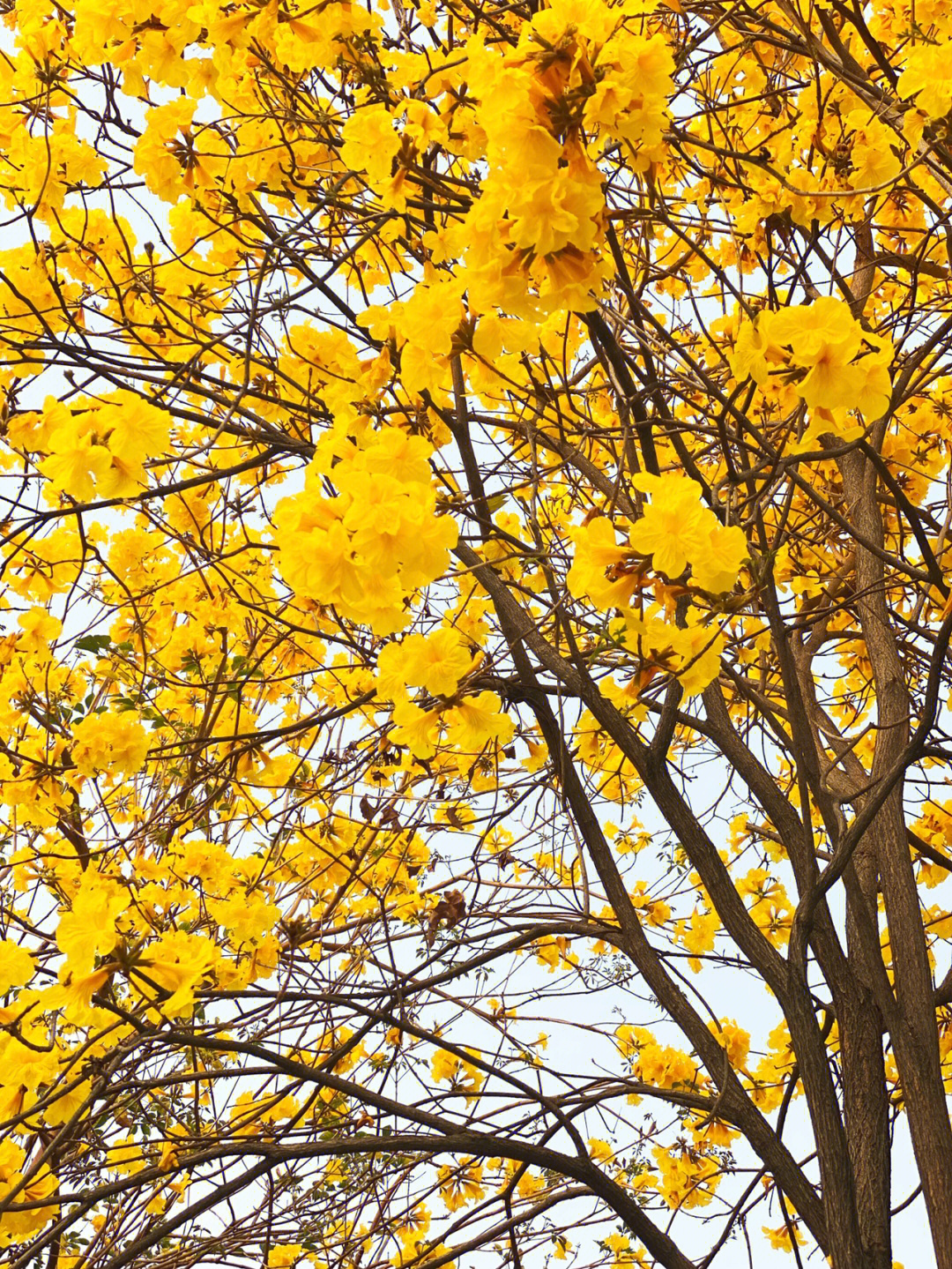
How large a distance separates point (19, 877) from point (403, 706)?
1.91m

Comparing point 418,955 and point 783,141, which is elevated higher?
point 783,141

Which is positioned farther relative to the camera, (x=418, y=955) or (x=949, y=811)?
(x=949, y=811)

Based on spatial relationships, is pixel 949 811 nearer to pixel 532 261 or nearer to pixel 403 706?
pixel 403 706

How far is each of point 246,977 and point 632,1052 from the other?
178 centimetres

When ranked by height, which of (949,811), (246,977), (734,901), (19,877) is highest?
(949,811)

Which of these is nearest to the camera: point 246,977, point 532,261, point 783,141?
point 532,261

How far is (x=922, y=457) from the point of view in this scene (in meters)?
3.82

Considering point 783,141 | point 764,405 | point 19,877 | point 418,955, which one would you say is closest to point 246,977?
point 418,955

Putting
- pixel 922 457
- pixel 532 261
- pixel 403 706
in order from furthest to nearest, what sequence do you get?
pixel 922 457
pixel 403 706
pixel 532 261

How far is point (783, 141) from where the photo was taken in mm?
3094

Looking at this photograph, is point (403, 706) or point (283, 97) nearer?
point (403, 706)

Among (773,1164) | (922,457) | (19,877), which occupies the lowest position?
(773,1164)

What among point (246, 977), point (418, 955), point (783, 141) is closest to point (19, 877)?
point (246, 977)

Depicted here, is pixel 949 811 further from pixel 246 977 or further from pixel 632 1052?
pixel 246 977
